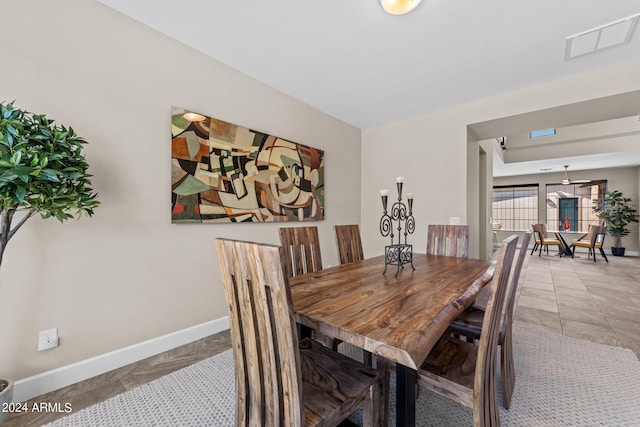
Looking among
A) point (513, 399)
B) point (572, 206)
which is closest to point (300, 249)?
point (513, 399)

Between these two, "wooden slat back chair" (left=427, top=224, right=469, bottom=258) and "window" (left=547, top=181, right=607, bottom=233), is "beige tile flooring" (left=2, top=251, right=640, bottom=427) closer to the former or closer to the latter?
"wooden slat back chair" (left=427, top=224, right=469, bottom=258)

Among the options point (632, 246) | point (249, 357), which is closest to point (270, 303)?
point (249, 357)

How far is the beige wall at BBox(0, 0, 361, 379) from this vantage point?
1.57m

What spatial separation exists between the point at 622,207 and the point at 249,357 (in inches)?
406

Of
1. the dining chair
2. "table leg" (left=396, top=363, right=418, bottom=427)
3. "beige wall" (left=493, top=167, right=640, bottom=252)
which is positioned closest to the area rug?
the dining chair

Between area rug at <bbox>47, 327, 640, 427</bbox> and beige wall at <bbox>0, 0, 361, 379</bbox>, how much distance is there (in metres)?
0.50

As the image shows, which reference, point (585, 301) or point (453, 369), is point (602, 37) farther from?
point (585, 301)

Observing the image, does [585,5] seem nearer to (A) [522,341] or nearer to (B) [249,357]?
(A) [522,341]

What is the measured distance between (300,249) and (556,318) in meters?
2.96

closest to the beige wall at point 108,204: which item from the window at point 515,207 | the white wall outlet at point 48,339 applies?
the white wall outlet at point 48,339

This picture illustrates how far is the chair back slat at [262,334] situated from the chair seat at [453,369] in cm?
62

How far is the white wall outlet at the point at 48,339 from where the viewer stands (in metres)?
1.60

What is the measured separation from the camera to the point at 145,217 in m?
2.02

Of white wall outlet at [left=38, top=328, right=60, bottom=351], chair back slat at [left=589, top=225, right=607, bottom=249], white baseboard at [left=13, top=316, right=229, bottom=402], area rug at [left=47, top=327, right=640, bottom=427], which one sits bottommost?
area rug at [left=47, top=327, right=640, bottom=427]
